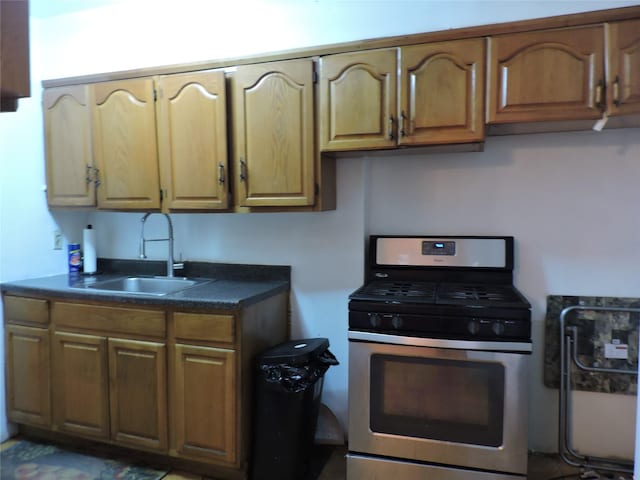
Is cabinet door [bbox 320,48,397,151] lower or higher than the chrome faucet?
higher

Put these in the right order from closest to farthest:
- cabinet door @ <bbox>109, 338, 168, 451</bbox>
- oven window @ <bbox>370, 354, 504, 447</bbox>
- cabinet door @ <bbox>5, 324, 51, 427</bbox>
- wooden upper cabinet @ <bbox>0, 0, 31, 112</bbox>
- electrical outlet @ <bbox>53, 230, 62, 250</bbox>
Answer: wooden upper cabinet @ <bbox>0, 0, 31, 112</bbox>, oven window @ <bbox>370, 354, 504, 447</bbox>, cabinet door @ <bbox>109, 338, 168, 451</bbox>, cabinet door @ <bbox>5, 324, 51, 427</bbox>, electrical outlet @ <bbox>53, 230, 62, 250</bbox>

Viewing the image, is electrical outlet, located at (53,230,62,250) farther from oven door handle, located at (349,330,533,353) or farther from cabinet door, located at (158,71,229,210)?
oven door handle, located at (349,330,533,353)

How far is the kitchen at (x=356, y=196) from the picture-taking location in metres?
2.20

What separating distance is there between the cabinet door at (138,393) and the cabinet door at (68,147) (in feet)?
3.16

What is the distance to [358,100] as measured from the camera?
82.7 inches

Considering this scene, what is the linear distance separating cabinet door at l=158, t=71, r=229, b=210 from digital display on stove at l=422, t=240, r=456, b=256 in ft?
3.58

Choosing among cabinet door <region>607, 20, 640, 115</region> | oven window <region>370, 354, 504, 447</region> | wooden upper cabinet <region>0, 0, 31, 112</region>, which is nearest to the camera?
wooden upper cabinet <region>0, 0, 31, 112</region>

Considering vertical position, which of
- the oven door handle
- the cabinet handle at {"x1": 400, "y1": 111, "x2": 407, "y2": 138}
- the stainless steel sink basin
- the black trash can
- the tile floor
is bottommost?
the tile floor

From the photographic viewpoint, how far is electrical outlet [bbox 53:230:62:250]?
2.81 metres

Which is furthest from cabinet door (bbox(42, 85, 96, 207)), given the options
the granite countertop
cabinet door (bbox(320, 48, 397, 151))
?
cabinet door (bbox(320, 48, 397, 151))

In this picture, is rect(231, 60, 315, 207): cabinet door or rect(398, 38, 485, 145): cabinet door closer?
rect(398, 38, 485, 145): cabinet door

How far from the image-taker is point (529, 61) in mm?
1890

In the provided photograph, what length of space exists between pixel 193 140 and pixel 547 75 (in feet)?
5.64

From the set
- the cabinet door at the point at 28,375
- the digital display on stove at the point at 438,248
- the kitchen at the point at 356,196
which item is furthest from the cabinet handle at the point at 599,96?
the cabinet door at the point at 28,375
